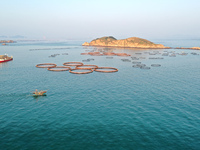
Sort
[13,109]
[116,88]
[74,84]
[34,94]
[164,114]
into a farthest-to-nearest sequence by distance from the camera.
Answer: [74,84], [116,88], [34,94], [13,109], [164,114]

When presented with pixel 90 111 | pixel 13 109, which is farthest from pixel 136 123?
pixel 13 109

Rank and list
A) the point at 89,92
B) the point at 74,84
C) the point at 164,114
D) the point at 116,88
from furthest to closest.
→ 1. the point at 74,84
2. the point at 116,88
3. the point at 89,92
4. the point at 164,114

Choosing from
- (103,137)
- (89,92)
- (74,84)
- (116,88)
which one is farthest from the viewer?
(74,84)

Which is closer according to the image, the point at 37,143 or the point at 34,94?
the point at 37,143

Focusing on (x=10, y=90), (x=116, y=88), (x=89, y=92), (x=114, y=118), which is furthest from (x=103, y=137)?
(x=10, y=90)

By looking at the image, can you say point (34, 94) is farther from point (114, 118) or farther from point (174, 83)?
point (174, 83)

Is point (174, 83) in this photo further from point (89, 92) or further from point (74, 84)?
point (74, 84)

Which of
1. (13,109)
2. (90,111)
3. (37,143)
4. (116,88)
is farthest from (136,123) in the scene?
(13,109)

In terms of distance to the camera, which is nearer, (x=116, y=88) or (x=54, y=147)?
(x=54, y=147)

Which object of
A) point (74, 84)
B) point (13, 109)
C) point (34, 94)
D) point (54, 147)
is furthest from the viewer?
point (74, 84)
